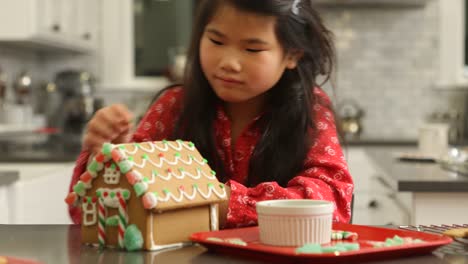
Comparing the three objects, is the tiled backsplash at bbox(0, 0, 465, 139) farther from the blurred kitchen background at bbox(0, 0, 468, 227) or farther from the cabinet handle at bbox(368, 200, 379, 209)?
the cabinet handle at bbox(368, 200, 379, 209)

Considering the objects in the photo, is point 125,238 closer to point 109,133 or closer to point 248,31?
point 109,133

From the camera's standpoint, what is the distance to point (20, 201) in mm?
2717

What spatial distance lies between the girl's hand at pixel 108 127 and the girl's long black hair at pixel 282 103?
0.33 metres

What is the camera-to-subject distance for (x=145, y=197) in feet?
3.23

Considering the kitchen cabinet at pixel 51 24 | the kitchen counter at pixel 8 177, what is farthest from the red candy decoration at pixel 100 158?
the kitchen cabinet at pixel 51 24

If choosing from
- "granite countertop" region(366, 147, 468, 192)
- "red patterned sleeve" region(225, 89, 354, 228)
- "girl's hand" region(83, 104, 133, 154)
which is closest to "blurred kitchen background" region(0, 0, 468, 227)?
"granite countertop" region(366, 147, 468, 192)

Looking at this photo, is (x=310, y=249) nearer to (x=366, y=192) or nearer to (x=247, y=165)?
(x=247, y=165)

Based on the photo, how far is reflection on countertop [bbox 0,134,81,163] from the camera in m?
3.38

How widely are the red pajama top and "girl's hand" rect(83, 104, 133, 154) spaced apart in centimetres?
10

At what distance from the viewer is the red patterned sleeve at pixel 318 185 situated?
1247 mm

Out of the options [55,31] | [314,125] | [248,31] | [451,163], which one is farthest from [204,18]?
[55,31]

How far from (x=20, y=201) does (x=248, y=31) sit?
1618mm

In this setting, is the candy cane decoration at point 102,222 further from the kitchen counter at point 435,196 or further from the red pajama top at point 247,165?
the kitchen counter at point 435,196

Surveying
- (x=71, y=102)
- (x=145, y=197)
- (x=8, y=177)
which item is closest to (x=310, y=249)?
(x=145, y=197)
